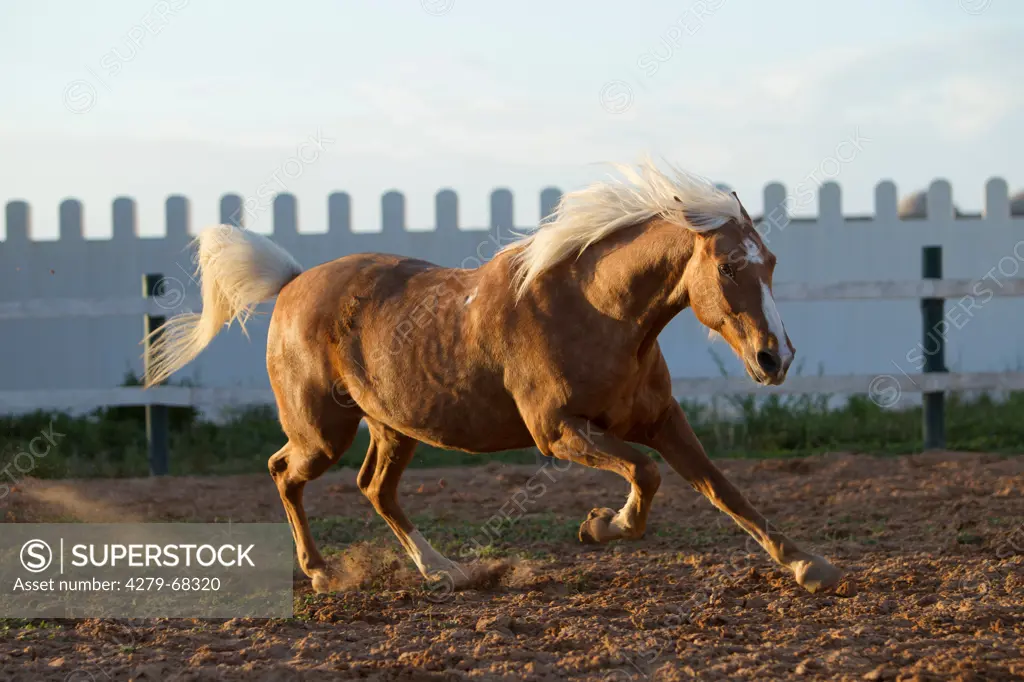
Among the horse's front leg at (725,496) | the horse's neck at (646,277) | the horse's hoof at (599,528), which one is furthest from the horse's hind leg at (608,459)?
the horse's neck at (646,277)

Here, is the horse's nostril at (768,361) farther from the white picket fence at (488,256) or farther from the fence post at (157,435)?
the white picket fence at (488,256)

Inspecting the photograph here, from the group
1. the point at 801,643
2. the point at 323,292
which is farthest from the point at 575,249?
the point at 801,643

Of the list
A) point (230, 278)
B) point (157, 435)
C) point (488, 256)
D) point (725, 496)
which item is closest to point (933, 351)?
point (488, 256)

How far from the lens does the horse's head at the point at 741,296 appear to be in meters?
3.84

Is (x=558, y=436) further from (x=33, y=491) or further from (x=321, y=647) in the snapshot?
(x=33, y=491)

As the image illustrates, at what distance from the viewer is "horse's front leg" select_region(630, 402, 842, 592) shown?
425 centimetres

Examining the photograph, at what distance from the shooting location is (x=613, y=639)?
12.0ft

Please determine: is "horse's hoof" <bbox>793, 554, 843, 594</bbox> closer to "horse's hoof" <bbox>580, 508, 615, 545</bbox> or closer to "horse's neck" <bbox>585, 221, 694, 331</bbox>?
"horse's hoof" <bbox>580, 508, 615, 545</bbox>

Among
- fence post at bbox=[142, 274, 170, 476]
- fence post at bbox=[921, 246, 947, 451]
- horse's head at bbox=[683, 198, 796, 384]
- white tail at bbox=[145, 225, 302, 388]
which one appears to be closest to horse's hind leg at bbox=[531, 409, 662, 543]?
horse's head at bbox=[683, 198, 796, 384]

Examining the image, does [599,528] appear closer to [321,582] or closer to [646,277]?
[646,277]

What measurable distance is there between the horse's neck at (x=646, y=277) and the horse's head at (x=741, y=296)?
97mm

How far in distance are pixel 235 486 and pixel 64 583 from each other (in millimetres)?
2877

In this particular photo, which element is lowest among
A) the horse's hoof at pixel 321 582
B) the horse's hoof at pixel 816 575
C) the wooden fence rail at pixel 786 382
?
the horse's hoof at pixel 321 582

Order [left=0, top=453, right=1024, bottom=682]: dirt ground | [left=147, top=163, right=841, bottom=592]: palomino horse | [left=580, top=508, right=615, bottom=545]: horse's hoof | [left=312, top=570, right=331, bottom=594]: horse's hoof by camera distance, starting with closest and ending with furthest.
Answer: [left=0, top=453, right=1024, bottom=682]: dirt ground, [left=147, top=163, right=841, bottom=592]: palomino horse, [left=580, top=508, right=615, bottom=545]: horse's hoof, [left=312, top=570, right=331, bottom=594]: horse's hoof
